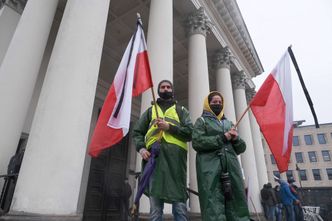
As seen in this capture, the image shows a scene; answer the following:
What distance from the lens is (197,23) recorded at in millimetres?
9703

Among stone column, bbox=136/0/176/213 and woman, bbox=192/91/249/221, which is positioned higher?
stone column, bbox=136/0/176/213

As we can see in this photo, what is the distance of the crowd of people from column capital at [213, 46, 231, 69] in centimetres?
647

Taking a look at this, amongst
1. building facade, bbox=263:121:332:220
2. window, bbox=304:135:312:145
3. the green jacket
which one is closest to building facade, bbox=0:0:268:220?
the green jacket

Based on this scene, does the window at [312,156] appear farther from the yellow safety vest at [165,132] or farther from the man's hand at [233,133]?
the yellow safety vest at [165,132]

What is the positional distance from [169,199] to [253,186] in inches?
447

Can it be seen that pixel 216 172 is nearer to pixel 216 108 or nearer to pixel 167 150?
pixel 167 150

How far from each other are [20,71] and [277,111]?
5.86 meters

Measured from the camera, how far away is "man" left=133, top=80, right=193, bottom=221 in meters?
2.59

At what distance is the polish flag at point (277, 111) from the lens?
3.10 m

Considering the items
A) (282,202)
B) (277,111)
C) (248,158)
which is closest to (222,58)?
(248,158)

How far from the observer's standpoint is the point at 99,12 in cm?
482

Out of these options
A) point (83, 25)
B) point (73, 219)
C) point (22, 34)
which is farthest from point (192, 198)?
point (22, 34)

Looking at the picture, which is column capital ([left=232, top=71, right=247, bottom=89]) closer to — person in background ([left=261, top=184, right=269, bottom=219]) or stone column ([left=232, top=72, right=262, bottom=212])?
stone column ([left=232, top=72, right=262, bottom=212])

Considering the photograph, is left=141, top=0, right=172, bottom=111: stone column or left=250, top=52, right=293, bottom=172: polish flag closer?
left=250, top=52, right=293, bottom=172: polish flag
